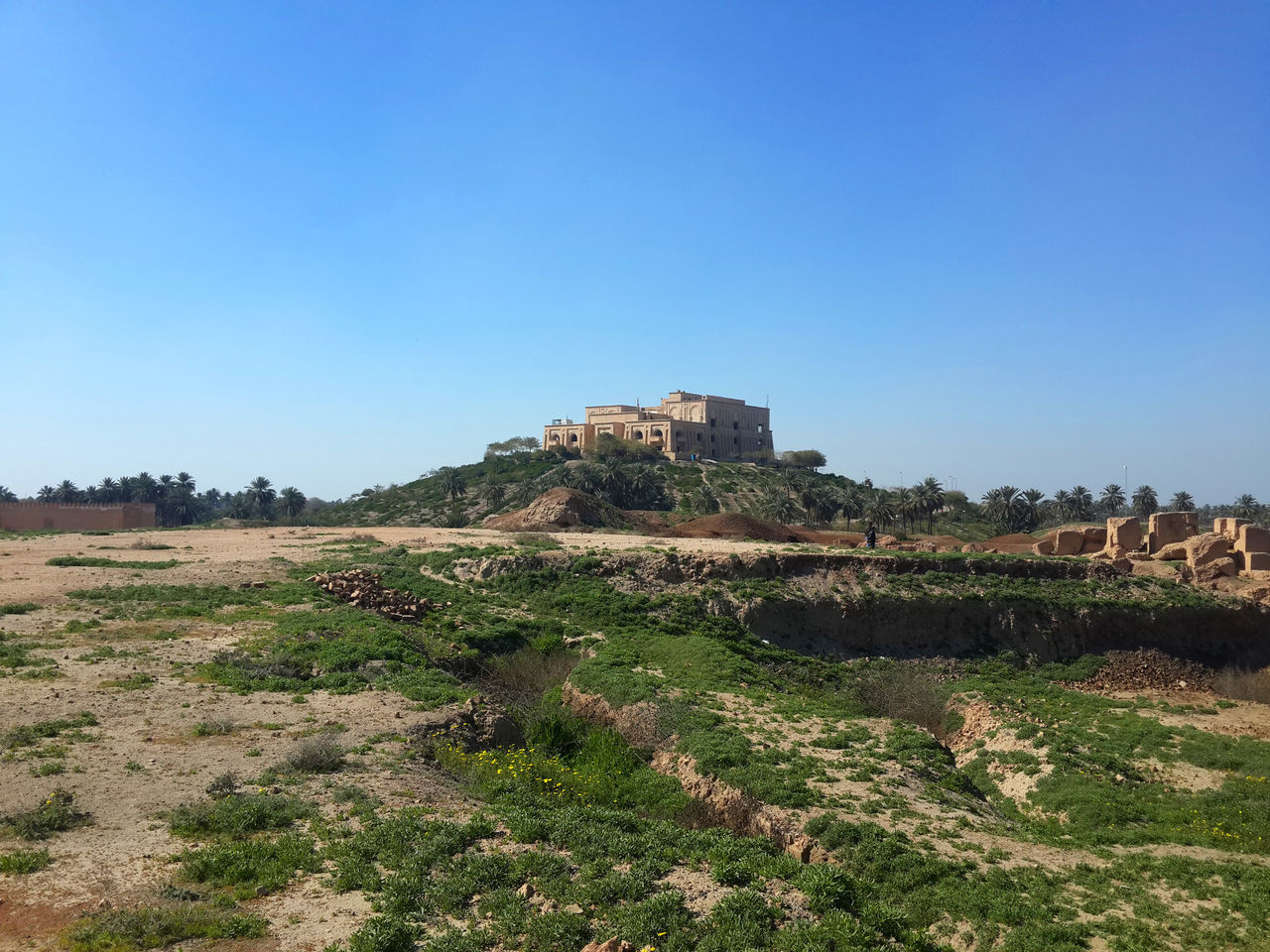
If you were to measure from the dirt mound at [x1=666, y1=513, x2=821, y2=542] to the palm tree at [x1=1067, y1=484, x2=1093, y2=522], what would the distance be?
4998 cm

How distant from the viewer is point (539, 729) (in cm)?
1775

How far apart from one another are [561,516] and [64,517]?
45406 mm

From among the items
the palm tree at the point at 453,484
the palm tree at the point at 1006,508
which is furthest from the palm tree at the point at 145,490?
the palm tree at the point at 1006,508

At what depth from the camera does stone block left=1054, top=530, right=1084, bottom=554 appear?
44.1 meters

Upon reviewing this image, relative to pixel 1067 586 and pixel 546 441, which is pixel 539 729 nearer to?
pixel 1067 586

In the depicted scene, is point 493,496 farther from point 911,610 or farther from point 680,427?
point 911,610

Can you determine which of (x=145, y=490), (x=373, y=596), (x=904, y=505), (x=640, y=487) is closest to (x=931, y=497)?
(x=904, y=505)

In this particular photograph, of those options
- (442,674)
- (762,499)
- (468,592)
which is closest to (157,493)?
(762,499)

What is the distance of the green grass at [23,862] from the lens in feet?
30.1

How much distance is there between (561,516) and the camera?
171 feet

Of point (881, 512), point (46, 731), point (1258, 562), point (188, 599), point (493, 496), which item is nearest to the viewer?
point (46, 731)

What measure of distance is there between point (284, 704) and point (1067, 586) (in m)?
30.9

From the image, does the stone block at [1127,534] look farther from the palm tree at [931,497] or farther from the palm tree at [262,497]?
the palm tree at [262,497]

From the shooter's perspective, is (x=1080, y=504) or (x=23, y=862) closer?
(x=23, y=862)
